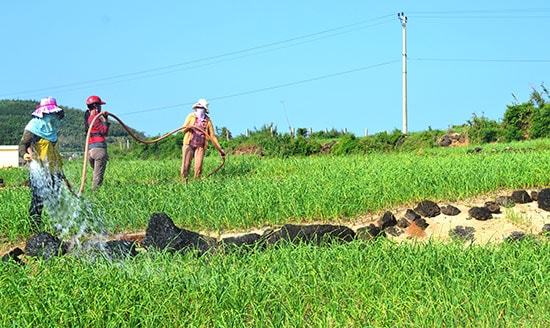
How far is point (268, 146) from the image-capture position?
79.8 ft

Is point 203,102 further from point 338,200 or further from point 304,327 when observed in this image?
point 304,327

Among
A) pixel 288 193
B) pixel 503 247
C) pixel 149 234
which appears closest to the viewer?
pixel 503 247

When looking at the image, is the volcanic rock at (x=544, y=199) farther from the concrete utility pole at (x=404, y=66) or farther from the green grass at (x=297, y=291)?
the concrete utility pole at (x=404, y=66)

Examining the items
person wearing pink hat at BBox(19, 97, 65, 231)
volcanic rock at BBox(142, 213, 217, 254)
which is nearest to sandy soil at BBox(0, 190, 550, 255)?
person wearing pink hat at BBox(19, 97, 65, 231)

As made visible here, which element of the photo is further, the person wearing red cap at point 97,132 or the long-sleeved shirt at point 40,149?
the person wearing red cap at point 97,132

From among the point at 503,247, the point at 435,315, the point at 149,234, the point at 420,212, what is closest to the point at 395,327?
the point at 435,315

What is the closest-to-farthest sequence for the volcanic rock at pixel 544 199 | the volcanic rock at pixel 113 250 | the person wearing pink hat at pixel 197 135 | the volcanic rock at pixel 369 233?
1. the volcanic rock at pixel 113 250
2. the volcanic rock at pixel 369 233
3. the volcanic rock at pixel 544 199
4. the person wearing pink hat at pixel 197 135

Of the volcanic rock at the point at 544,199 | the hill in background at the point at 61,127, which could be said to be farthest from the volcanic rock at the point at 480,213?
the hill in background at the point at 61,127

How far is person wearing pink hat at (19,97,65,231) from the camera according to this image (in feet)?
30.2

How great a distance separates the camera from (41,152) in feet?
30.7

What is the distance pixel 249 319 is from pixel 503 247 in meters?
2.86

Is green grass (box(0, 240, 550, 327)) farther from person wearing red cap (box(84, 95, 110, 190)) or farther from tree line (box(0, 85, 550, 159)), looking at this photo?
tree line (box(0, 85, 550, 159))

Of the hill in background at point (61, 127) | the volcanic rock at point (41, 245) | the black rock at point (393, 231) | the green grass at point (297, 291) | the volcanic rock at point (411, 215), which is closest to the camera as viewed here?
the green grass at point (297, 291)

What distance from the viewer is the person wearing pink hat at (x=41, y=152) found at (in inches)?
363
